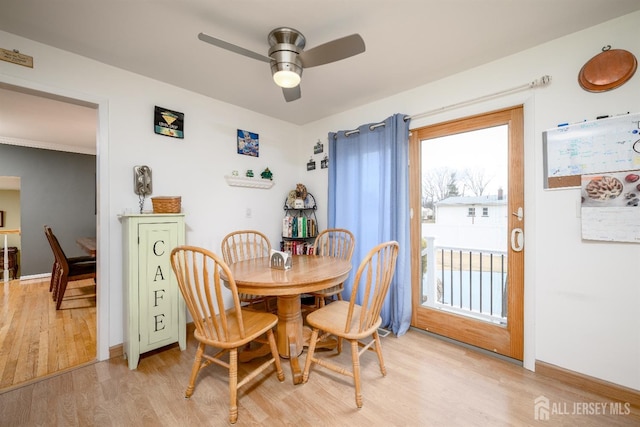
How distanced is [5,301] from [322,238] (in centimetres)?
433

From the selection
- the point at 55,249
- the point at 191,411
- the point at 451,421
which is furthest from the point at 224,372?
the point at 55,249

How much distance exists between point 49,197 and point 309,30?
5.85 meters

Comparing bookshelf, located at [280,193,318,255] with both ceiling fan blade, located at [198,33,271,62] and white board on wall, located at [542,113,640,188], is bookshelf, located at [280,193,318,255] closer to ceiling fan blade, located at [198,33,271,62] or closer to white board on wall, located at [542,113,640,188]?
ceiling fan blade, located at [198,33,271,62]

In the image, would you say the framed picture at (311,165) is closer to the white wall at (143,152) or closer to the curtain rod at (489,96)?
the white wall at (143,152)

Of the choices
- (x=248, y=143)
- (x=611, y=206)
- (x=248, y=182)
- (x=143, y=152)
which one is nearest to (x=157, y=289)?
(x=143, y=152)

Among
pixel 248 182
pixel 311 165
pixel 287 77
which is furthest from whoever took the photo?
pixel 311 165

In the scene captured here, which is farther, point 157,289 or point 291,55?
point 157,289

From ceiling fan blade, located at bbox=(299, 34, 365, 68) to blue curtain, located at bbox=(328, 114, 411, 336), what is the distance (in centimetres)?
115

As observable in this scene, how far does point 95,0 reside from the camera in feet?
4.83

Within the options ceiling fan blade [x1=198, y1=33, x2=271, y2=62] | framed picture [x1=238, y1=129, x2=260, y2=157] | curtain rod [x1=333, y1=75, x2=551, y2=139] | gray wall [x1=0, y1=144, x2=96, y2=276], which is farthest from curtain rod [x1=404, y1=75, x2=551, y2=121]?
gray wall [x1=0, y1=144, x2=96, y2=276]

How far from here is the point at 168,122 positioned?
2.44 m

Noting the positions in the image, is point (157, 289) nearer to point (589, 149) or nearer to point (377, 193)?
point (377, 193)

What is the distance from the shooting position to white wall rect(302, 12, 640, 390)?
5.22 feet

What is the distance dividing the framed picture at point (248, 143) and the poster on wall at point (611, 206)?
298 cm
